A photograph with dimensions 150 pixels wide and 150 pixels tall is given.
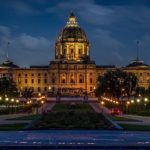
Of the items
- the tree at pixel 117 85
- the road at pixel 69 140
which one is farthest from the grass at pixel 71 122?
the tree at pixel 117 85

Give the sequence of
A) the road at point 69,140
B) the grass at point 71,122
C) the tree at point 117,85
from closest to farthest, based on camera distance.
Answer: the road at point 69,140, the grass at point 71,122, the tree at point 117,85

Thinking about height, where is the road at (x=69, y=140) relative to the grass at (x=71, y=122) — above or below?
below

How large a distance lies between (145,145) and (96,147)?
1.93 metres

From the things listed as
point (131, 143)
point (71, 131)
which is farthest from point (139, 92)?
point (131, 143)

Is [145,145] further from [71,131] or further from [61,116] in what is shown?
[61,116]

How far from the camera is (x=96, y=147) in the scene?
77.4ft

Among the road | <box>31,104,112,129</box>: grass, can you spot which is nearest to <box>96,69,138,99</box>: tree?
<box>31,104,112,129</box>: grass

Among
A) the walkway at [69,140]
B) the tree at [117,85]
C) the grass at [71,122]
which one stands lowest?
the walkway at [69,140]

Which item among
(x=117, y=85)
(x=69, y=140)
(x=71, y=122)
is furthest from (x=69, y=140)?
(x=117, y=85)

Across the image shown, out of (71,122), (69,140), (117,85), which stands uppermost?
(117,85)

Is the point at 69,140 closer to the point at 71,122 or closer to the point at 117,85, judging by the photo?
the point at 71,122

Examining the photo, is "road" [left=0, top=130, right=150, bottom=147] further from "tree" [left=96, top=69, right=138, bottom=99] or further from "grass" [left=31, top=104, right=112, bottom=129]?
"tree" [left=96, top=69, right=138, bottom=99]

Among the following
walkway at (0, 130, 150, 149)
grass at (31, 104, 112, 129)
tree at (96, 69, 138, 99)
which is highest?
tree at (96, 69, 138, 99)

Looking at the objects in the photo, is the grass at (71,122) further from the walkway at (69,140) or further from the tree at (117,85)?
the tree at (117,85)
